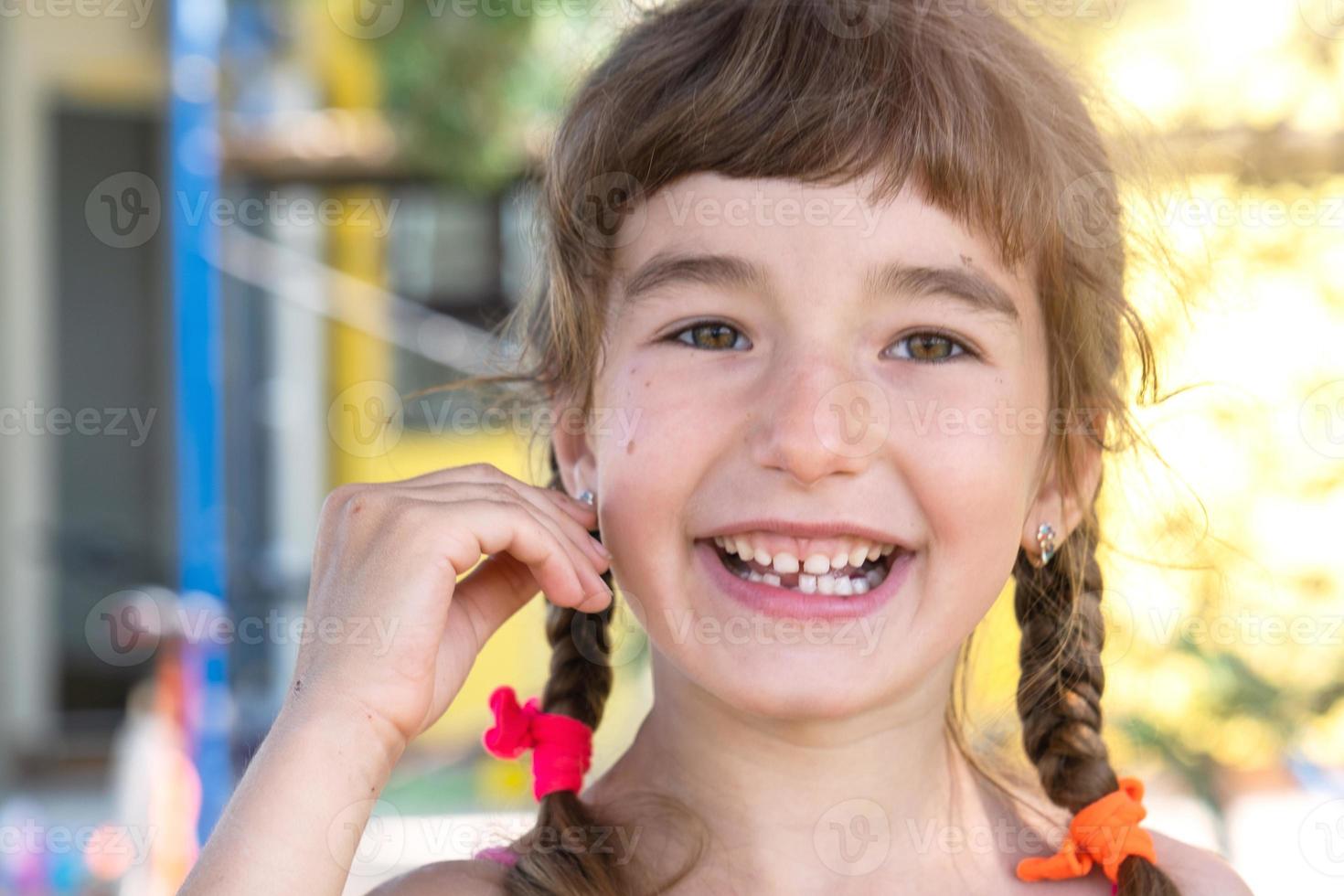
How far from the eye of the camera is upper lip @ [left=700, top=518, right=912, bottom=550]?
1.44m

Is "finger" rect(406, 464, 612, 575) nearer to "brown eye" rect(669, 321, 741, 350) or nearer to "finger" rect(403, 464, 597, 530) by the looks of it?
"finger" rect(403, 464, 597, 530)

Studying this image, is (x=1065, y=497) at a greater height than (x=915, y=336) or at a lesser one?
lesser

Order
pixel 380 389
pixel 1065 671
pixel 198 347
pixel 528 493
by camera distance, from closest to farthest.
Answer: pixel 528 493 < pixel 1065 671 < pixel 198 347 < pixel 380 389

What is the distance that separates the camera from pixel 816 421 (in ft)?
4.58

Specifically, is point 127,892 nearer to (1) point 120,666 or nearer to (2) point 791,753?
(2) point 791,753

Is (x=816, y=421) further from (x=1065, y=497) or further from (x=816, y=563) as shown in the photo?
(x=1065, y=497)

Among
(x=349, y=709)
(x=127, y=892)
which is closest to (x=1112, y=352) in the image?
(x=349, y=709)

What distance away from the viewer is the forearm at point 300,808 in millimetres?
1273

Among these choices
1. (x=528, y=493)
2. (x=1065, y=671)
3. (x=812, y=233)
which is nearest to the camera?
(x=812, y=233)

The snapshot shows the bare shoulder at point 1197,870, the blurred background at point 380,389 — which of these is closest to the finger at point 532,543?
the blurred background at point 380,389

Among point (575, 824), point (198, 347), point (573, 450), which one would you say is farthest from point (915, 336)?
point (198, 347)

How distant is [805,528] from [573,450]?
0.36 m

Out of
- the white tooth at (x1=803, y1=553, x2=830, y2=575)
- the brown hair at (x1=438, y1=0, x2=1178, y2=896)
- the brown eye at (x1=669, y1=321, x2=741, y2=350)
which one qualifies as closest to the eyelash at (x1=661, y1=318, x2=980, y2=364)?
the brown eye at (x1=669, y1=321, x2=741, y2=350)

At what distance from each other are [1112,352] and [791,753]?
2.04 ft
